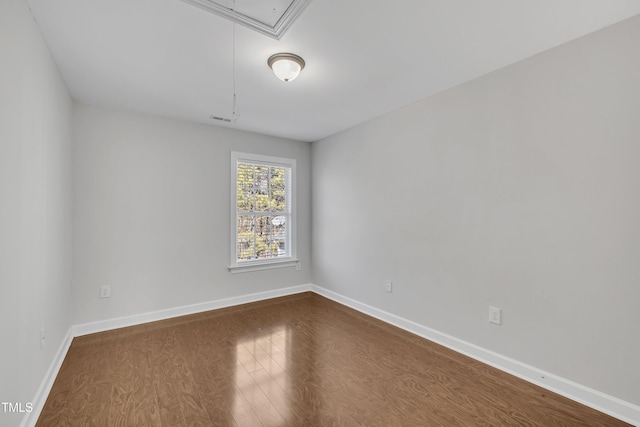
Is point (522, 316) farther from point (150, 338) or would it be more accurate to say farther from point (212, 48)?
point (150, 338)

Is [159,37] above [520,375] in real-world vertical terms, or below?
above

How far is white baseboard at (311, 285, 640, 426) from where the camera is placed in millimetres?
1811

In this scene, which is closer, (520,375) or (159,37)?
(159,37)

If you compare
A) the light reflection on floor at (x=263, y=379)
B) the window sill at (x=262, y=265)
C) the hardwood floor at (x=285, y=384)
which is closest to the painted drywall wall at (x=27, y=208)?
the hardwood floor at (x=285, y=384)

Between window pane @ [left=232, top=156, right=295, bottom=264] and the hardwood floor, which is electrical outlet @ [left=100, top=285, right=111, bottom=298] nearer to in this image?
the hardwood floor

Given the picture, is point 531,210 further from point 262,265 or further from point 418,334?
point 262,265

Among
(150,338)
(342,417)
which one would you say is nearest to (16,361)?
(150,338)

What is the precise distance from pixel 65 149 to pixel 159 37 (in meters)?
1.63

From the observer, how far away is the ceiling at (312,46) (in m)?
1.72

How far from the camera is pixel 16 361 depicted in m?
1.52

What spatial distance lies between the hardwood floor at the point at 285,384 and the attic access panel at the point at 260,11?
249 centimetres

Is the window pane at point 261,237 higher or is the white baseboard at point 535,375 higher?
the window pane at point 261,237

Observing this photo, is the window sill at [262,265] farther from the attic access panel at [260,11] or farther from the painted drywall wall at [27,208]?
the attic access panel at [260,11]

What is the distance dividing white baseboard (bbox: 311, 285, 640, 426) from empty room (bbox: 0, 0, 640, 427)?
1 centimetres
